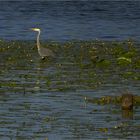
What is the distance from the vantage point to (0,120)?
1841 centimetres

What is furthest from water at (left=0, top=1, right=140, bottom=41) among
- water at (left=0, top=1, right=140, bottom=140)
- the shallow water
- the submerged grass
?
the shallow water

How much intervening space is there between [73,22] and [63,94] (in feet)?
105

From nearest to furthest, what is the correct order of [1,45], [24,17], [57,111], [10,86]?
[57,111]
[10,86]
[1,45]
[24,17]

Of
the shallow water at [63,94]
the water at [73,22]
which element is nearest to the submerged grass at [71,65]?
the shallow water at [63,94]

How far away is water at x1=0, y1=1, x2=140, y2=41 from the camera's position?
4297 centimetres

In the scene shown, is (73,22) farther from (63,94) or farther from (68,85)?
(63,94)

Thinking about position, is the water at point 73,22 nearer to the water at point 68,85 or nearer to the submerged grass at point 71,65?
the water at point 68,85

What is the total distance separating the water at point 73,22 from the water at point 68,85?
10 centimetres

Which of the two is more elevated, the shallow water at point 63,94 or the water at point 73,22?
the shallow water at point 63,94

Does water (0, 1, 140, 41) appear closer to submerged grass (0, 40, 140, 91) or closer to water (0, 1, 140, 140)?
water (0, 1, 140, 140)

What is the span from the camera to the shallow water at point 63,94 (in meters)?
17.4

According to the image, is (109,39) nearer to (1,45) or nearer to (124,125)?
(1,45)

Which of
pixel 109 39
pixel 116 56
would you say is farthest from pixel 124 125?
pixel 109 39

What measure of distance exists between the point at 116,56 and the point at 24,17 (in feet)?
95.1
